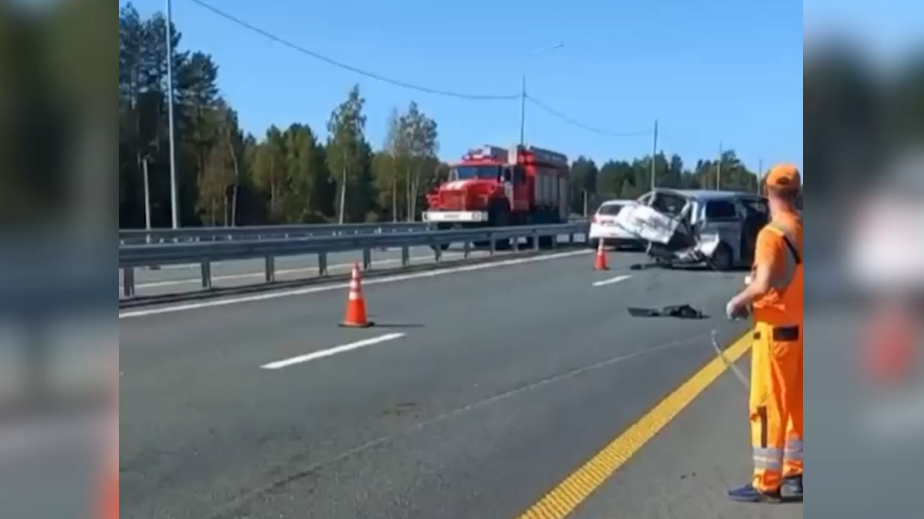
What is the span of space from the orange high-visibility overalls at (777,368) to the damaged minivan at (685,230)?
18.4 m

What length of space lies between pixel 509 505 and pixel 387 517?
0.66m

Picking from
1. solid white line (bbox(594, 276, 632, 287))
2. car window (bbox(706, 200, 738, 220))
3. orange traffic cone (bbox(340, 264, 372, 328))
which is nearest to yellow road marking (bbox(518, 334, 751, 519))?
orange traffic cone (bbox(340, 264, 372, 328))

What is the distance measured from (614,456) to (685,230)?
61.1 ft

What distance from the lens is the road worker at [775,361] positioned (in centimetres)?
433

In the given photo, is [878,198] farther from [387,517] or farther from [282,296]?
[282,296]

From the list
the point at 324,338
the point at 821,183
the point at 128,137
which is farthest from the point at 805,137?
the point at 324,338

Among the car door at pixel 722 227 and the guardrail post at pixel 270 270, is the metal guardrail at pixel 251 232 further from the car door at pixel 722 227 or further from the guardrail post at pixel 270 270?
the car door at pixel 722 227

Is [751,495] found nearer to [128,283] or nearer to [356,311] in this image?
[356,311]

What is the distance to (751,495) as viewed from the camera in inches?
216

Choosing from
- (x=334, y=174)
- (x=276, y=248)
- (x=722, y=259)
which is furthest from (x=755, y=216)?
(x=334, y=174)

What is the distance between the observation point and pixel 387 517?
5.30 metres

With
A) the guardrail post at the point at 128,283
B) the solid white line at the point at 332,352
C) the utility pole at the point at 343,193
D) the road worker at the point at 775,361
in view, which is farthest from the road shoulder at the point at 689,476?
the utility pole at the point at 343,193

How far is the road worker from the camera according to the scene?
433 cm

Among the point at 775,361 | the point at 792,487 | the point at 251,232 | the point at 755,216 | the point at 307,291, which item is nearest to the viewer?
the point at 775,361
